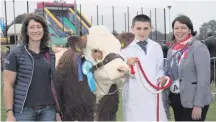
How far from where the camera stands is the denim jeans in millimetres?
3029

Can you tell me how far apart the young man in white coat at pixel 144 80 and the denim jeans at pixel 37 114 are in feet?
3.48

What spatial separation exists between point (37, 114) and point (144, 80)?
1.34m

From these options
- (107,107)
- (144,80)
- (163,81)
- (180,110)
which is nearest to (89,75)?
(107,107)

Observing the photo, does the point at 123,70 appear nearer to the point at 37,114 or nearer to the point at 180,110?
A: the point at 37,114

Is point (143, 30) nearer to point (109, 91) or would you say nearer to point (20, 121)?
point (109, 91)

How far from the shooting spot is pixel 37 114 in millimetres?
3100

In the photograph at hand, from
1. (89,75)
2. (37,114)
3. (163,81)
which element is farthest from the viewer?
(163,81)

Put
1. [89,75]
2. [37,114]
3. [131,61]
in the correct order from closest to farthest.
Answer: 1. [37,114]
2. [89,75]
3. [131,61]

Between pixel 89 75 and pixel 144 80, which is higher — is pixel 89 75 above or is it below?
above

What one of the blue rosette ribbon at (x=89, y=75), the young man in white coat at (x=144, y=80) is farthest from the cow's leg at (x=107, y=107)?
the young man in white coat at (x=144, y=80)

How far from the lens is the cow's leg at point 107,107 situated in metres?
3.54

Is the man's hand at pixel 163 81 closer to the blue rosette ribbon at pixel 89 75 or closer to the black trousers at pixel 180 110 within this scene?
the black trousers at pixel 180 110

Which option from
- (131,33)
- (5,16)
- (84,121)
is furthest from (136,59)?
(5,16)

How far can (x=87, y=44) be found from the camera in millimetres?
3457
